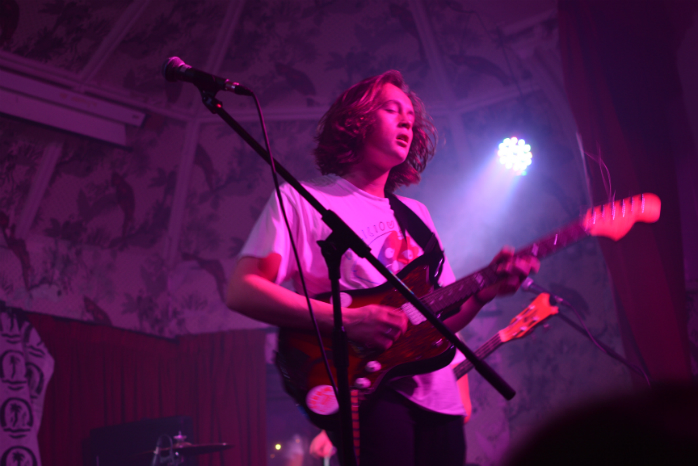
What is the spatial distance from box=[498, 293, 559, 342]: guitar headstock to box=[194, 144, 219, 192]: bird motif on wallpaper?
2.33 metres

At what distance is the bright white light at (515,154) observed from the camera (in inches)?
138

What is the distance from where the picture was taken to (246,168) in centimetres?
396

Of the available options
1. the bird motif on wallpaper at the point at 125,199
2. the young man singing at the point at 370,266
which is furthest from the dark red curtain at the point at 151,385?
the young man singing at the point at 370,266

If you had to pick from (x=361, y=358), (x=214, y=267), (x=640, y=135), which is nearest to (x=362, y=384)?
(x=361, y=358)

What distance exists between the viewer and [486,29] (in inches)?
127

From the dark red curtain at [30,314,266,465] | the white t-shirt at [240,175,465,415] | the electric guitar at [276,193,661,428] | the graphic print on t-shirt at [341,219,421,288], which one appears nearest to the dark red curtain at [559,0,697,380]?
the electric guitar at [276,193,661,428]

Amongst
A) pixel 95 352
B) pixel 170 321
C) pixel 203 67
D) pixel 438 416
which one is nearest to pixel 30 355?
pixel 95 352

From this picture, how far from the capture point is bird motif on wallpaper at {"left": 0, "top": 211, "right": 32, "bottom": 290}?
3318 mm

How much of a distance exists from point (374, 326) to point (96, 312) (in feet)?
10.2

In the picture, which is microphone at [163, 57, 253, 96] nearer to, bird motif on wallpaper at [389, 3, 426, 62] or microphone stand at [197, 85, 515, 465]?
microphone stand at [197, 85, 515, 465]

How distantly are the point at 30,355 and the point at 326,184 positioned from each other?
9.33 feet

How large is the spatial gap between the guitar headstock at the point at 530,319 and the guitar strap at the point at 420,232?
5.56ft

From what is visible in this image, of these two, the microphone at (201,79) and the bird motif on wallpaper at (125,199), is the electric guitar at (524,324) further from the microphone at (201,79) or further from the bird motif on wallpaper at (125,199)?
the bird motif on wallpaper at (125,199)

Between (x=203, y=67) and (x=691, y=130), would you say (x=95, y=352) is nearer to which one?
(x=203, y=67)
